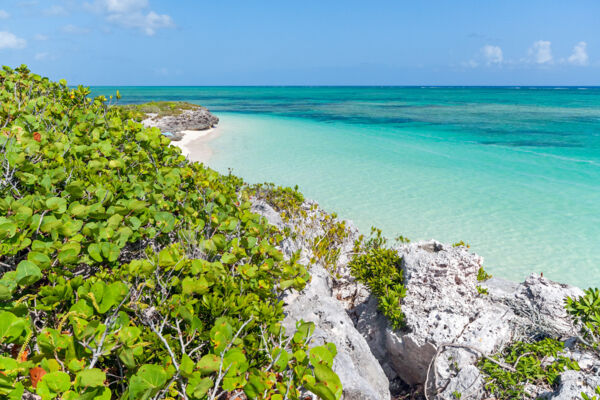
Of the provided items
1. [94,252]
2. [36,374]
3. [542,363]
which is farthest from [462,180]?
[36,374]

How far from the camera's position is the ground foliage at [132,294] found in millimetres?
1469

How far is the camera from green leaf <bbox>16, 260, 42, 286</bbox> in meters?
1.64

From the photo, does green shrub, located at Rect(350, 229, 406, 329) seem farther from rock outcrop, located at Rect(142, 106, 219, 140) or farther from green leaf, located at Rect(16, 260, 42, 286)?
rock outcrop, located at Rect(142, 106, 219, 140)

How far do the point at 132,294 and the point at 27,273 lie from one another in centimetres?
55

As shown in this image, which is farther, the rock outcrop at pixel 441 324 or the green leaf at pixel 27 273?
the rock outcrop at pixel 441 324

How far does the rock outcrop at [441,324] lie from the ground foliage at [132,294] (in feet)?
2.98

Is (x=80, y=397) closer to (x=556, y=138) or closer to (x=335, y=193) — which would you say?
(x=335, y=193)

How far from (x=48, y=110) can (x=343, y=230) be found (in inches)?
206

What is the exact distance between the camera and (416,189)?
42.8 feet

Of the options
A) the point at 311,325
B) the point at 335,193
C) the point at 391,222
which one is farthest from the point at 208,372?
the point at 335,193

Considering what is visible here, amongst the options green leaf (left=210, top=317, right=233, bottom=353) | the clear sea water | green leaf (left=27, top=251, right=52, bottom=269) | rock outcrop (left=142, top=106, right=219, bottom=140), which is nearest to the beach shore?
rock outcrop (left=142, top=106, right=219, bottom=140)

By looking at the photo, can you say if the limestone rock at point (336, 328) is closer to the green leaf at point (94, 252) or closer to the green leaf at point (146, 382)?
the green leaf at point (146, 382)

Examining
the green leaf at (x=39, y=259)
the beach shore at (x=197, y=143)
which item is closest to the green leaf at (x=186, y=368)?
the green leaf at (x=39, y=259)

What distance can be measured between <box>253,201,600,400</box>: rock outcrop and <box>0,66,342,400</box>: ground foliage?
908 mm
